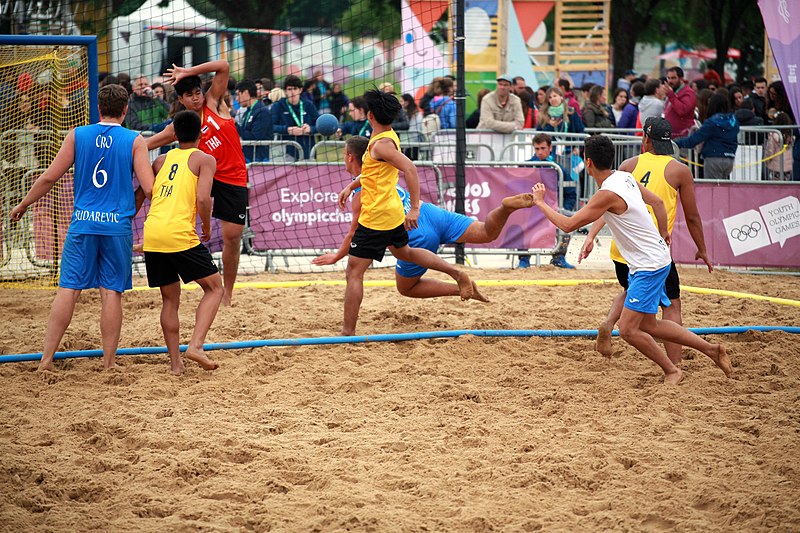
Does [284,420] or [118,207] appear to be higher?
[118,207]

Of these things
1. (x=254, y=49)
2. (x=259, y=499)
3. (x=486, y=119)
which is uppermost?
(x=254, y=49)

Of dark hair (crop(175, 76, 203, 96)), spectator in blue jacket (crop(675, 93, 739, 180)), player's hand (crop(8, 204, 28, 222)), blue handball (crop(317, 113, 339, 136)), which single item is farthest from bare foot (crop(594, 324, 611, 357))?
spectator in blue jacket (crop(675, 93, 739, 180))

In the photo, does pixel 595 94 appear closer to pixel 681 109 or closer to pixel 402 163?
pixel 681 109

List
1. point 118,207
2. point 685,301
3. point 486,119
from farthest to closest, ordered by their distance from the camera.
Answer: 1. point 486,119
2. point 685,301
3. point 118,207

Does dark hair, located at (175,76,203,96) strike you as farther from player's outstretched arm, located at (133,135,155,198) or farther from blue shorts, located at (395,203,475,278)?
blue shorts, located at (395,203,475,278)

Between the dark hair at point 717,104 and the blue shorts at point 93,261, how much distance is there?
8.75 meters

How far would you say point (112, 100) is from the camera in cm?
649

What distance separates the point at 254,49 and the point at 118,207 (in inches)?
825

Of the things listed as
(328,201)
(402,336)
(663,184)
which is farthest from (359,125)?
(663,184)

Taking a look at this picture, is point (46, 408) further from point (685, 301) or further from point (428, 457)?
point (685, 301)

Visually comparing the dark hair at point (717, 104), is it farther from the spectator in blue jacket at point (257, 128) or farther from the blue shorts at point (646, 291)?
the blue shorts at point (646, 291)

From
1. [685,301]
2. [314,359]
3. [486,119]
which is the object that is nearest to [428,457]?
[314,359]

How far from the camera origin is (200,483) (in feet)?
15.1

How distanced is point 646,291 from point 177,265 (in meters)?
3.20
